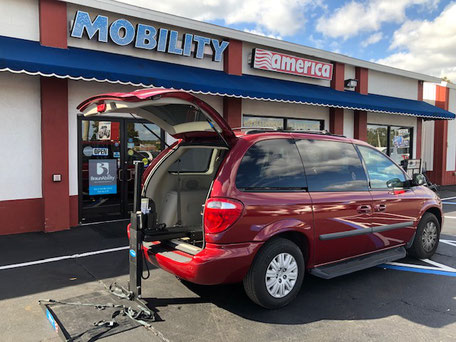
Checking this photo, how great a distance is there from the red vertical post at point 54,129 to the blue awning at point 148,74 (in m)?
0.39

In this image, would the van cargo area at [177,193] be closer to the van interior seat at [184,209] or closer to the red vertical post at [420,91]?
the van interior seat at [184,209]

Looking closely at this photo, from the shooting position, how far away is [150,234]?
3.98 m

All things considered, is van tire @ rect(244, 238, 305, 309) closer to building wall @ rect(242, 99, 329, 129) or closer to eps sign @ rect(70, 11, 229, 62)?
eps sign @ rect(70, 11, 229, 62)

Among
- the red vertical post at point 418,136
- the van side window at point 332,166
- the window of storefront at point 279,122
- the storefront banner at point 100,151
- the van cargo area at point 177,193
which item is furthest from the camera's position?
the red vertical post at point 418,136

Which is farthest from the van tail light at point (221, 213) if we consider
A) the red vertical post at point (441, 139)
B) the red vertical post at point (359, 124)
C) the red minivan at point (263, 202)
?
the red vertical post at point (441, 139)

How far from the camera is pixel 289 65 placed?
10898 millimetres

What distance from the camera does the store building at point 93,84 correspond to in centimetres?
686

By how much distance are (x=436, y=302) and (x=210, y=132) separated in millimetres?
3034

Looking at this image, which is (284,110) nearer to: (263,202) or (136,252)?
(263,202)

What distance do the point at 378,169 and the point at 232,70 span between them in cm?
565

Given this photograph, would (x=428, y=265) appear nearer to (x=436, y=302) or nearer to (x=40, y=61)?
(x=436, y=302)

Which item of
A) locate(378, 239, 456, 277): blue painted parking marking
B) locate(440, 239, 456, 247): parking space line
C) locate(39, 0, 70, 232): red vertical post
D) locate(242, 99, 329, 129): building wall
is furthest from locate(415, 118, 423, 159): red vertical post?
locate(39, 0, 70, 232): red vertical post

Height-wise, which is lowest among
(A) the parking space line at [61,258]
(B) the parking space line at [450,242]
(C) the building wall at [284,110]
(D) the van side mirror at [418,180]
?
(A) the parking space line at [61,258]

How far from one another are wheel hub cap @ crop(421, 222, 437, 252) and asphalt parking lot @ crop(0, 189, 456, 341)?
0.72 feet
